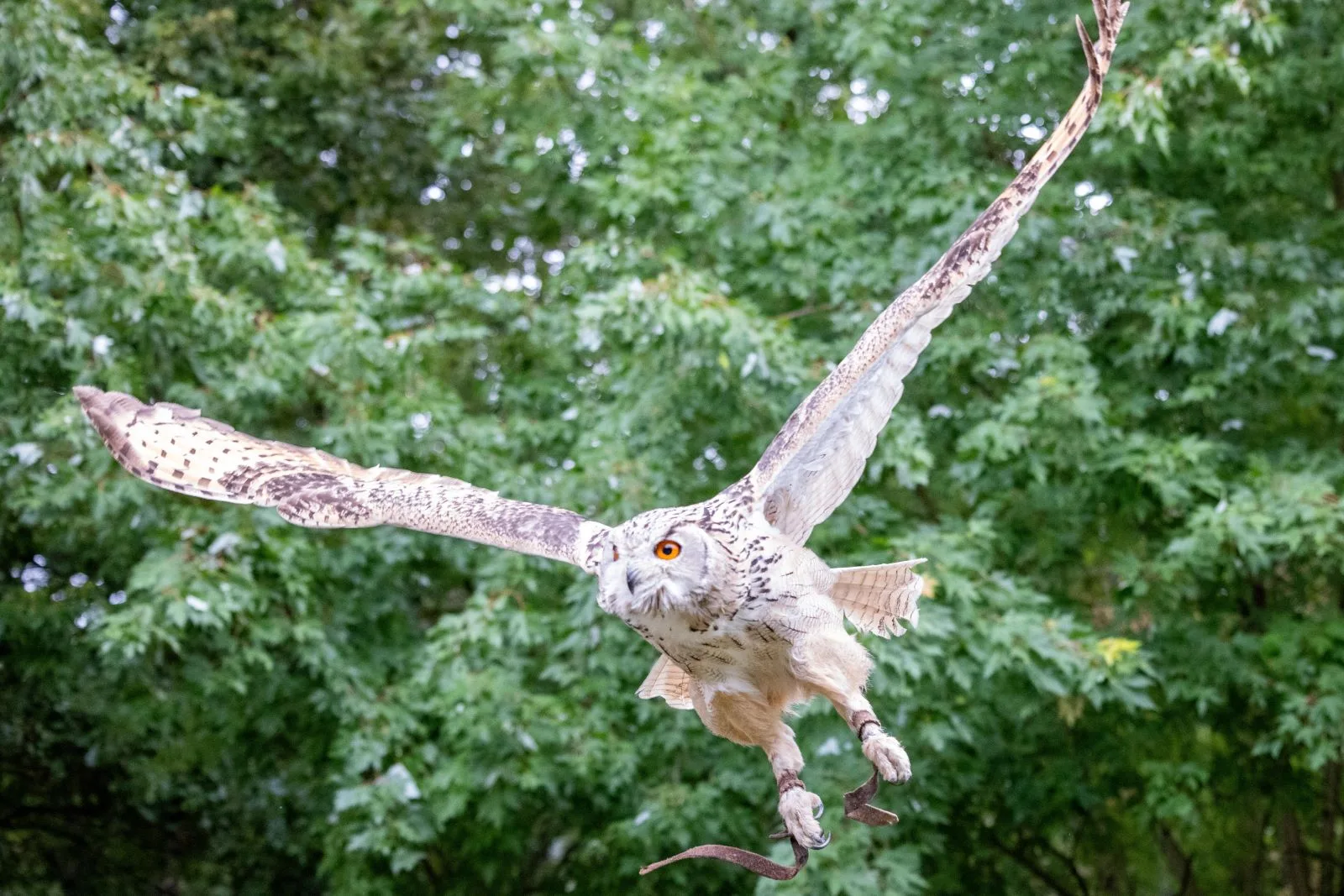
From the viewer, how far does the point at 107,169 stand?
347 inches

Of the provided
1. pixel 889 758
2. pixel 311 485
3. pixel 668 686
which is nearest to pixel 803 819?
pixel 889 758

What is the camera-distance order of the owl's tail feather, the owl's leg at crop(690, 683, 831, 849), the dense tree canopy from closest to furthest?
the owl's leg at crop(690, 683, 831, 849), the owl's tail feather, the dense tree canopy

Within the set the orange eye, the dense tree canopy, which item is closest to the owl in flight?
the orange eye

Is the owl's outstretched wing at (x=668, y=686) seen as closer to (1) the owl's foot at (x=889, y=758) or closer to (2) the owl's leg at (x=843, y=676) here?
(2) the owl's leg at (x=843, y=676)

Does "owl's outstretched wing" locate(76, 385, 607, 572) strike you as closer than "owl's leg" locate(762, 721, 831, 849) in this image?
No

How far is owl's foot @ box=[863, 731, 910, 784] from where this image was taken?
12.7ft

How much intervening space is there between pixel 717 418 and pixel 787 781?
4.17m

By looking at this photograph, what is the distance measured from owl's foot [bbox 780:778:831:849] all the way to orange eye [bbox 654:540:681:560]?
0.65 metres

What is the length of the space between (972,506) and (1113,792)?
1829 mm

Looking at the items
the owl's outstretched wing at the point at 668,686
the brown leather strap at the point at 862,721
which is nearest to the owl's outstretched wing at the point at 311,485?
the owl's outstretched wing at the point at 668,686

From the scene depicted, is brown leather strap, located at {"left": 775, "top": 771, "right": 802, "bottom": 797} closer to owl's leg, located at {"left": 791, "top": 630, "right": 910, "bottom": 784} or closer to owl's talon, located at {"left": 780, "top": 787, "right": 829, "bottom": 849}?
owl's talon, located at {"left": 780, "top": 787, "right": 829, "bottom": 849}

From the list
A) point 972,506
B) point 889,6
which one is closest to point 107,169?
point 889,6

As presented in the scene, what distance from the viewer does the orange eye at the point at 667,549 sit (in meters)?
3.84

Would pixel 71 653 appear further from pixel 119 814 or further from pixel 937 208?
pixel 937 208
